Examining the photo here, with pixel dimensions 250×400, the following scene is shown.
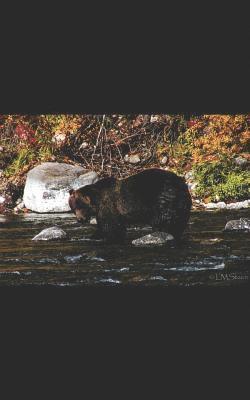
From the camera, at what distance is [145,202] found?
638 cm

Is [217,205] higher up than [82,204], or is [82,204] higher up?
[82,204]

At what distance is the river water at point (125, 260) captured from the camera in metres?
4.12

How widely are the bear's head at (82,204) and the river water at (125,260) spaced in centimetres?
26

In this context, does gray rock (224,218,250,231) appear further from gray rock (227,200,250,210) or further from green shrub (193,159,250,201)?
green shrub (193,159,250,201)

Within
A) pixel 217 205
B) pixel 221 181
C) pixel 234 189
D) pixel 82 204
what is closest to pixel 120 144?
pixel 221 181

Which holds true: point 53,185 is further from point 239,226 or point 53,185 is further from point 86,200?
point 239,226

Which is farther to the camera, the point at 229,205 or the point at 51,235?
the point at 229,205

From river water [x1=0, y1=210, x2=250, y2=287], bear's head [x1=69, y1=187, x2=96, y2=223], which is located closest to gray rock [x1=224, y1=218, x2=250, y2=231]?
river water [x1=0, y1=210, x2=250, y2=287]

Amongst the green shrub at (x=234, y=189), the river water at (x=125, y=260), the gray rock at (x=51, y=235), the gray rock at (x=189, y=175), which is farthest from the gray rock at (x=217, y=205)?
the gray rock at (x=51, y=235)

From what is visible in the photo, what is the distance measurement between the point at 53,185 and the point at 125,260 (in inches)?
234

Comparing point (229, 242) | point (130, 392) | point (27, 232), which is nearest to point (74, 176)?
point (27, 232)

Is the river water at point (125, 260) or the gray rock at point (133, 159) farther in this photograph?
the gray rock at point (133, 159)

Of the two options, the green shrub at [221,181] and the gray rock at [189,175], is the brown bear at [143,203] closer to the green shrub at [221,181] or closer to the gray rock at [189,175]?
the green shrub at [221,181]

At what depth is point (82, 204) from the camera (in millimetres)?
6996
